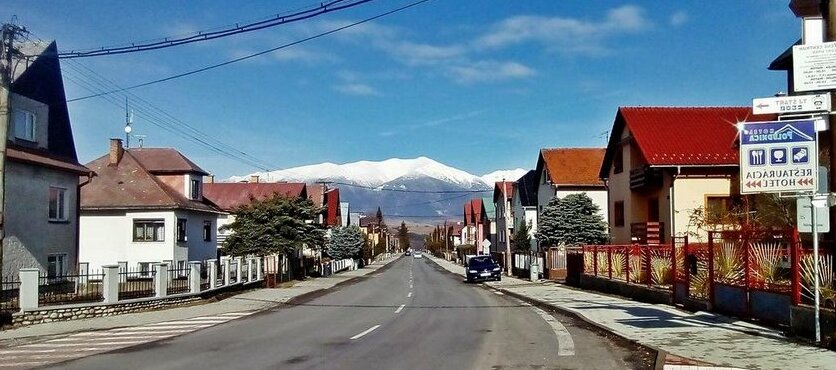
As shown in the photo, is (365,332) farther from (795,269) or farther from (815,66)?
(815,66)

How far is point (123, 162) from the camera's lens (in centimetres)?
4462

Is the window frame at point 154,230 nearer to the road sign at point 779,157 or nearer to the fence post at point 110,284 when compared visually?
the fence post at point 110,284

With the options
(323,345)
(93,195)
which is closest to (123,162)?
(93,195)

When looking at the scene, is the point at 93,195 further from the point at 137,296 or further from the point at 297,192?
the point at 297,192

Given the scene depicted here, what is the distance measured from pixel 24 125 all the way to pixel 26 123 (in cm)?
16

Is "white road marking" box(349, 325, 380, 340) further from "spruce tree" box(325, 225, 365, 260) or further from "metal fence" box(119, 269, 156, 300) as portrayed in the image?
"spruce tree" box(325, 225, 365, 260)

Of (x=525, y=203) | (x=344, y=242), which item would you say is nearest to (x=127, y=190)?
(x=525, y=203)

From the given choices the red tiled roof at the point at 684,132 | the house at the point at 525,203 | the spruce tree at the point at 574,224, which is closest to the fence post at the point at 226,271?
the red tiled roof at the point at 684,132

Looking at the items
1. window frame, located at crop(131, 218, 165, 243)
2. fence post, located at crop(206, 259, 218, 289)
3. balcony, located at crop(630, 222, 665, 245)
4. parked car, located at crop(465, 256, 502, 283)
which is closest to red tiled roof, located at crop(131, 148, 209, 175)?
window frame, located at crop(131, 218, 165, 243)

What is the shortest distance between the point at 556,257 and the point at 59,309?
29.6m

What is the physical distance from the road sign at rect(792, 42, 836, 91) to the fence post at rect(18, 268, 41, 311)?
17.9m

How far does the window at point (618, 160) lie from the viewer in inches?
1504

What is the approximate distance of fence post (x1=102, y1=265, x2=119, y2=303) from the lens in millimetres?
21828

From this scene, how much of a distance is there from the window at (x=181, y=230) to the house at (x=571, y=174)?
77.6 feet
